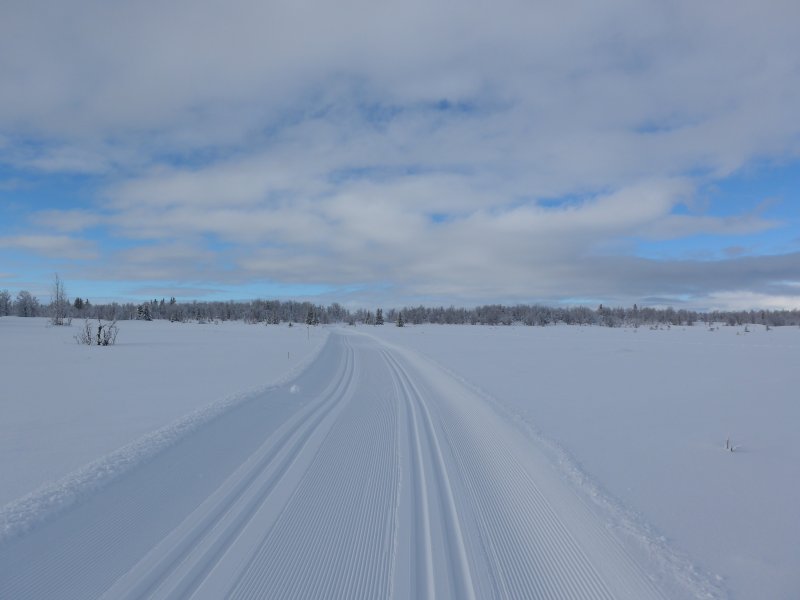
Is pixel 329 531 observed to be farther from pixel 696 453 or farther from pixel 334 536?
pixel 696 453

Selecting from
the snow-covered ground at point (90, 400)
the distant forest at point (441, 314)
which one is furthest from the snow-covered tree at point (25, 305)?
the snow-covered ground at point (90, 400)

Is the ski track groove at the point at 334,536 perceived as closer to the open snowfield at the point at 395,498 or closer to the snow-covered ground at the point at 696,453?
the open snowfield at the point at 395,498

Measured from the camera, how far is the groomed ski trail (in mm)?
3377

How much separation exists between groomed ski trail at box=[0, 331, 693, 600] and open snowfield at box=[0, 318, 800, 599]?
0.07 feet

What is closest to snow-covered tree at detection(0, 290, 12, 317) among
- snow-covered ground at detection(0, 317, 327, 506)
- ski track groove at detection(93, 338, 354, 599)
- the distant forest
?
the distant forest

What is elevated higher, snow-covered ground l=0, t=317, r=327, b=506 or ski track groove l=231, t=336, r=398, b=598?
snow-covered ground l=0, t=317, r=327, b=506

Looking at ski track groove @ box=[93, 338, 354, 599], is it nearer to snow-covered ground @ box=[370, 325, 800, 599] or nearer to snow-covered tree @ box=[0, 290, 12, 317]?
snow-covered ground @ box=[370, 325, 800, 599]

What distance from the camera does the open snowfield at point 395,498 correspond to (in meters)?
3.48

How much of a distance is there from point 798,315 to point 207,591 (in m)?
144

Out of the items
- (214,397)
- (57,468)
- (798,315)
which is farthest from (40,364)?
(798,315)

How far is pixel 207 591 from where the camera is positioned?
3.22m

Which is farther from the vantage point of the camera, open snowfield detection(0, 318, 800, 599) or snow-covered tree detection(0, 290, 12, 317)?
snow-covered tree detection(0, 290, 12, 317)

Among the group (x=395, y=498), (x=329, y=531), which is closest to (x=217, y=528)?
(x=329, y=531)

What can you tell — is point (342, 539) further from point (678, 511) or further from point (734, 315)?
point (734, 315)
